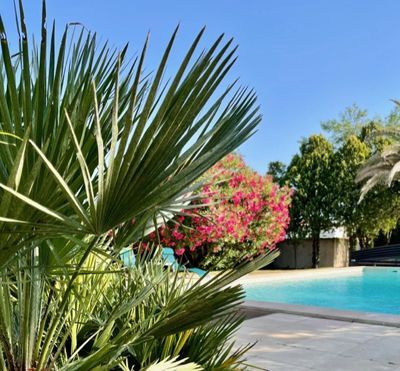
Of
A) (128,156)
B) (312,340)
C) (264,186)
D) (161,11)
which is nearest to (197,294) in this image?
(128,156)

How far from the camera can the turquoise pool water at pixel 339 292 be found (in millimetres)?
12609

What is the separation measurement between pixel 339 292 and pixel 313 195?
345 inches

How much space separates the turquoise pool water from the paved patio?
528cm

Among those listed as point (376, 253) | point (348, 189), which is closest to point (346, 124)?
point (348, 189)

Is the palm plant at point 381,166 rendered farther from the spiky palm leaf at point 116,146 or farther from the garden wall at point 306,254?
the spiky palm leaf at point 116,146

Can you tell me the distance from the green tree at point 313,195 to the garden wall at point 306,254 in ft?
1.75

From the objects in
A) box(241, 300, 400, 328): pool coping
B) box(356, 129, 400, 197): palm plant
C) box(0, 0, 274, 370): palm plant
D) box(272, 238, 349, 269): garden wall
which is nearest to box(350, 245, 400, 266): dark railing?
box(356, 129, 400, 197): palm plant

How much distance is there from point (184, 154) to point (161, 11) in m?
2.32

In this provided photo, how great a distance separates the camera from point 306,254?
2380 cm

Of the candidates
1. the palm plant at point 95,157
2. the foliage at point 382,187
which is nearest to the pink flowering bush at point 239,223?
the foliage at point 382,187

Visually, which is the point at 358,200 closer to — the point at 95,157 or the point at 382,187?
the point at 382,187

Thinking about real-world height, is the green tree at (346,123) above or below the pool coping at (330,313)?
above

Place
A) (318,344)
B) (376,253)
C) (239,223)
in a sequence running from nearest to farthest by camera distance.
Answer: (318,344) < (239,223) < (376,253)

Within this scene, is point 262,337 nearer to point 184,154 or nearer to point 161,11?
point 161,11
